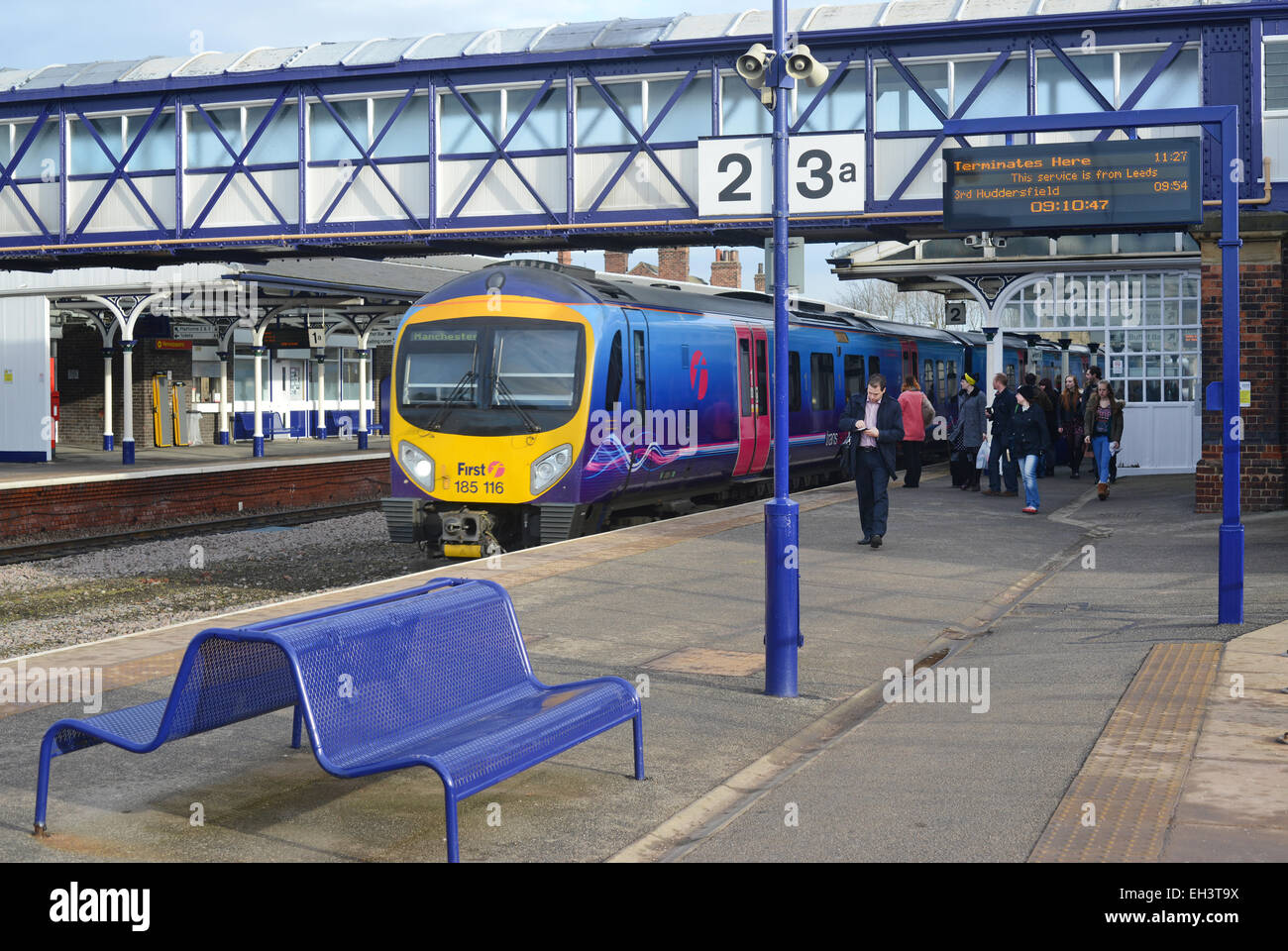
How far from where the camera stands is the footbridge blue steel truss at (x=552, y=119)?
19531 mm

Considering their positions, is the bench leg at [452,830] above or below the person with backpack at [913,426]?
below

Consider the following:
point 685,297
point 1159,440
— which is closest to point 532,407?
point 685,297

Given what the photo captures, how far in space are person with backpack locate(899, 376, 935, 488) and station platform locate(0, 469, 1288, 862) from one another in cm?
881

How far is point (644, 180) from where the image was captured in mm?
21766

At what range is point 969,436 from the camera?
20.3 metres

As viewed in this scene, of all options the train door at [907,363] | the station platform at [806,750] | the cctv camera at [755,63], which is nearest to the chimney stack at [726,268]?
the train door at [907,363]

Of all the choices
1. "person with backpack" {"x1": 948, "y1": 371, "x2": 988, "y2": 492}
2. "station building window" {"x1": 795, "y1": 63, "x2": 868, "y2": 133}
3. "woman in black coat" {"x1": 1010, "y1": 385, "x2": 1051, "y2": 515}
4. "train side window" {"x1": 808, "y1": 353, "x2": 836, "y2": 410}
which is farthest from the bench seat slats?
"train side window" {"x1": 808, "y1": 353, "x2": 836, "y2": 410}

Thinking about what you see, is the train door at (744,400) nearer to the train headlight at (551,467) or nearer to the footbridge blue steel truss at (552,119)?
the footbridge blue steel truss at (552,119)

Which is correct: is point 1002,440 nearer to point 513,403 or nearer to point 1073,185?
point 1073,185

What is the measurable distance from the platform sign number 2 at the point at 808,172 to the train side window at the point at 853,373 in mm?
4406

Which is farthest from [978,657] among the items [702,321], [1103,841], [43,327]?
[43,327]

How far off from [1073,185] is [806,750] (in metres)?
11.5

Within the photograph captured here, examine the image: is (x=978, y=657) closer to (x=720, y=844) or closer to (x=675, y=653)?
(x=675, y=653)

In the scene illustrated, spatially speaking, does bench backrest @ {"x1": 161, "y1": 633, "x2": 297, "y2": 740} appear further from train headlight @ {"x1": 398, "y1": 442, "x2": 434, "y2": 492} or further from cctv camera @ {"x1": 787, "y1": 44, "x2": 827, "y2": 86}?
train headlight @ {"x1": 398, "y1": 442, "x2": 434, "y2": 492}
